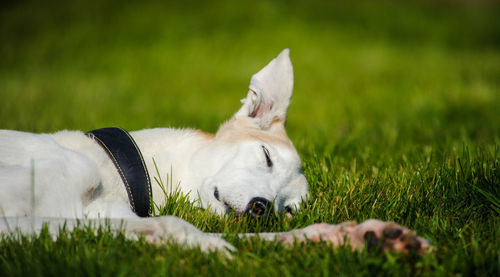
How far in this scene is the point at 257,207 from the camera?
2.75 meters

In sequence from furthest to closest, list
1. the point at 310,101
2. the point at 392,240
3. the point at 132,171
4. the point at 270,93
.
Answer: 1. the point at 310,101
2. the point at 270,93
3. the point at 132,171
4. the point at 392,240

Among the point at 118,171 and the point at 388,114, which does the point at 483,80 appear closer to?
the point at 388,114

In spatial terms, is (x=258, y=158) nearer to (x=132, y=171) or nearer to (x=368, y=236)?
(x=132, y=171)

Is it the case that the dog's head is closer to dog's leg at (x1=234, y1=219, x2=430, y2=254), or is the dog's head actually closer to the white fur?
the white fur

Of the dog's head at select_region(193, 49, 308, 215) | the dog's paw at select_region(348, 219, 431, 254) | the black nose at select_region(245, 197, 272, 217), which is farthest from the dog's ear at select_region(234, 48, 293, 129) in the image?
the dog's paw at select_region(348, 219, 431, 254)

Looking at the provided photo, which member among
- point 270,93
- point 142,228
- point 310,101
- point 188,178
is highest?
point 270,93

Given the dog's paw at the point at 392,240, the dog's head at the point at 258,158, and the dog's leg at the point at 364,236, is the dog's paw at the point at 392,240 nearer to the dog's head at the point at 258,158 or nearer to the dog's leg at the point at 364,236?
the dog's leg at the point at 364,236

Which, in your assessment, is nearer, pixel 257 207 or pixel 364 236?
pixel 364 236

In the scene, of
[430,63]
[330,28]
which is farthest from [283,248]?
[330,28]

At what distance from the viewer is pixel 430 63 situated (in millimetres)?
11055

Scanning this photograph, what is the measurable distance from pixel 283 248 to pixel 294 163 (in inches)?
38.5

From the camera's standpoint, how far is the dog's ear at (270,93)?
3357 mm

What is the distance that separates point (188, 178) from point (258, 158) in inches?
19.0

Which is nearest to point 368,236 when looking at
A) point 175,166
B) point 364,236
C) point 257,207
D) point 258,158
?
point 364,236
